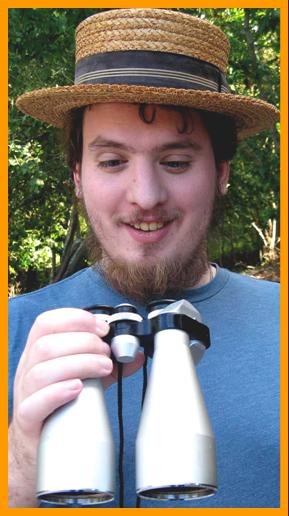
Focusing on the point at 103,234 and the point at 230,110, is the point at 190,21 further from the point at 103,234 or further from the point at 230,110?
Result: the point at 103,234

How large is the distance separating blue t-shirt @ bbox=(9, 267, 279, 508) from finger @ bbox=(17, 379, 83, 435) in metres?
0.42

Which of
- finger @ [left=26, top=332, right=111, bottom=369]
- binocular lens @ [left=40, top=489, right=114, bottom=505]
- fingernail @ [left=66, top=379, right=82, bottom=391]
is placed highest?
finger @ [left=26, top=332, right=111, bottom=369]

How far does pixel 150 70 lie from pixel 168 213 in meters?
0.39

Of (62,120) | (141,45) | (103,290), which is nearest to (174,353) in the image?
(103,290)

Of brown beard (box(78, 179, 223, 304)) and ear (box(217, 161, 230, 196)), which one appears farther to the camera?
ear (box(217, 161, 230, 196))

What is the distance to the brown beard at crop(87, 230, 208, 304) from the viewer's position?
5.29 ft

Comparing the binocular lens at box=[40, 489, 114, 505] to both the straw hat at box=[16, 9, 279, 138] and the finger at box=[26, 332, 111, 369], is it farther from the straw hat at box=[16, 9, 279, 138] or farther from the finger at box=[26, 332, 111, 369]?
the straw hat at box=[16, 9, 279, 138]

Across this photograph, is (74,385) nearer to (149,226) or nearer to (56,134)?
(149,226)

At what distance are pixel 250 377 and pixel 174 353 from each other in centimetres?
63

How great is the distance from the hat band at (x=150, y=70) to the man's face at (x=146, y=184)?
0.08m

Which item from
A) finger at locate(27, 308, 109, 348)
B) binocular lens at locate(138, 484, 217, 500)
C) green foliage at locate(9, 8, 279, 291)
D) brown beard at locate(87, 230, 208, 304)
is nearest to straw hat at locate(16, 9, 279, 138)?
brown beard at locate(87, 230, 208, 304)

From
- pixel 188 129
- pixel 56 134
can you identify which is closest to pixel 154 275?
pixel 188 129

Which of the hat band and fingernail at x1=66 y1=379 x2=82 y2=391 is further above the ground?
the hat band

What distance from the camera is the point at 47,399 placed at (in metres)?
0.95
